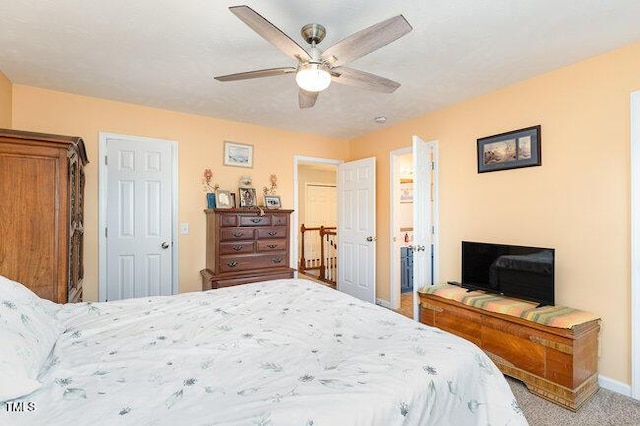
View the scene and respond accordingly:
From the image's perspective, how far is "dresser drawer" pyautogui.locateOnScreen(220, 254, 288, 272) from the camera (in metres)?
3.45

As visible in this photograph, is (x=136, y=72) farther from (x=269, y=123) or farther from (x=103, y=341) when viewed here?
(x=103, y=341)

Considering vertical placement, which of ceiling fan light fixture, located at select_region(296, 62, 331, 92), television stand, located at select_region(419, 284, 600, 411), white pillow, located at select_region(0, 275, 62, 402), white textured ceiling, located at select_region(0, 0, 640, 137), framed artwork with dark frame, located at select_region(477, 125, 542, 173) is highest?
white textured ceiling, located at select_region(0, 0, 640, 137)

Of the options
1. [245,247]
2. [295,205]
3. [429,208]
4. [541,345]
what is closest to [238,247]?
[245,247]

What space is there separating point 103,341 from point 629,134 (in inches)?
137

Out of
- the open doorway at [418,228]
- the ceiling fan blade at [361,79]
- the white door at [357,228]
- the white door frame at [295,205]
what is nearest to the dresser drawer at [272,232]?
the white door frame at [295,205]

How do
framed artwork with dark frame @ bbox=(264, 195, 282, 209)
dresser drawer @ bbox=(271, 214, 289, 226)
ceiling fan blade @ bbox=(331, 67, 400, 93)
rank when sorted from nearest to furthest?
1. ceiling fan blade @ bbox=(331, 67, 400, 93)
2. dresser drawer @ bbox=(271, 214, 289, 226)
3. framed artwork with dark frame @ bbox=(264, 195, 282, 209)

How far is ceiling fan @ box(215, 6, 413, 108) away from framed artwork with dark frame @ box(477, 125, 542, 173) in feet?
4.95

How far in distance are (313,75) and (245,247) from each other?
2.24 metres

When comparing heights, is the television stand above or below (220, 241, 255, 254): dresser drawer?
below

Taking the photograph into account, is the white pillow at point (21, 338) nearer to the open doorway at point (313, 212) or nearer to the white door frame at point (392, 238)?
the white door frame at point (392, 238)

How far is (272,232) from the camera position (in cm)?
372

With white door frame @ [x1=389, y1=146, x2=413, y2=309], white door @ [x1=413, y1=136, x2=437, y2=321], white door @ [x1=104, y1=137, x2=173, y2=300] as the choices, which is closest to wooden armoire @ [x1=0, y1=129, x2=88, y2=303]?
white door @ [x1=104, y1=137, x2=173, y2=300]

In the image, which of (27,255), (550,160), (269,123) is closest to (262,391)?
(27,255)

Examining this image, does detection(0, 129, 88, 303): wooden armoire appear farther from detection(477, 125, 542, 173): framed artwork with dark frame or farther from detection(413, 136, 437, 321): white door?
detection(477, 125, 542, 173): framed artwork with dark frame
